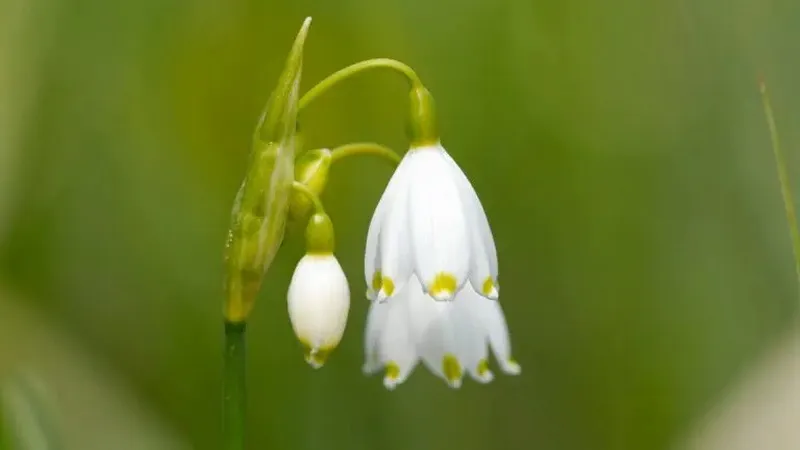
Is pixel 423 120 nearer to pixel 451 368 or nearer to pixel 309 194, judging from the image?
pixel 309 194

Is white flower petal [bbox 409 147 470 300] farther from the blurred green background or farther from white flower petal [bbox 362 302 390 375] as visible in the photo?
the blurred green background

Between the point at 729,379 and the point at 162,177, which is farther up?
the point at 162,177

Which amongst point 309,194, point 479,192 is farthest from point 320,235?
point 479,192

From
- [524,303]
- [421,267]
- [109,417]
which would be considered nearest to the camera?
[421,267]

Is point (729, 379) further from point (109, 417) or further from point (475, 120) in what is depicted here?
point (109, 417)

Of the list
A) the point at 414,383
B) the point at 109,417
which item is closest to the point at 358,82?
the point at 414,383

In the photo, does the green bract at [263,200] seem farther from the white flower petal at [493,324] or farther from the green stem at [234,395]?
the white flower petal at [493,324]
